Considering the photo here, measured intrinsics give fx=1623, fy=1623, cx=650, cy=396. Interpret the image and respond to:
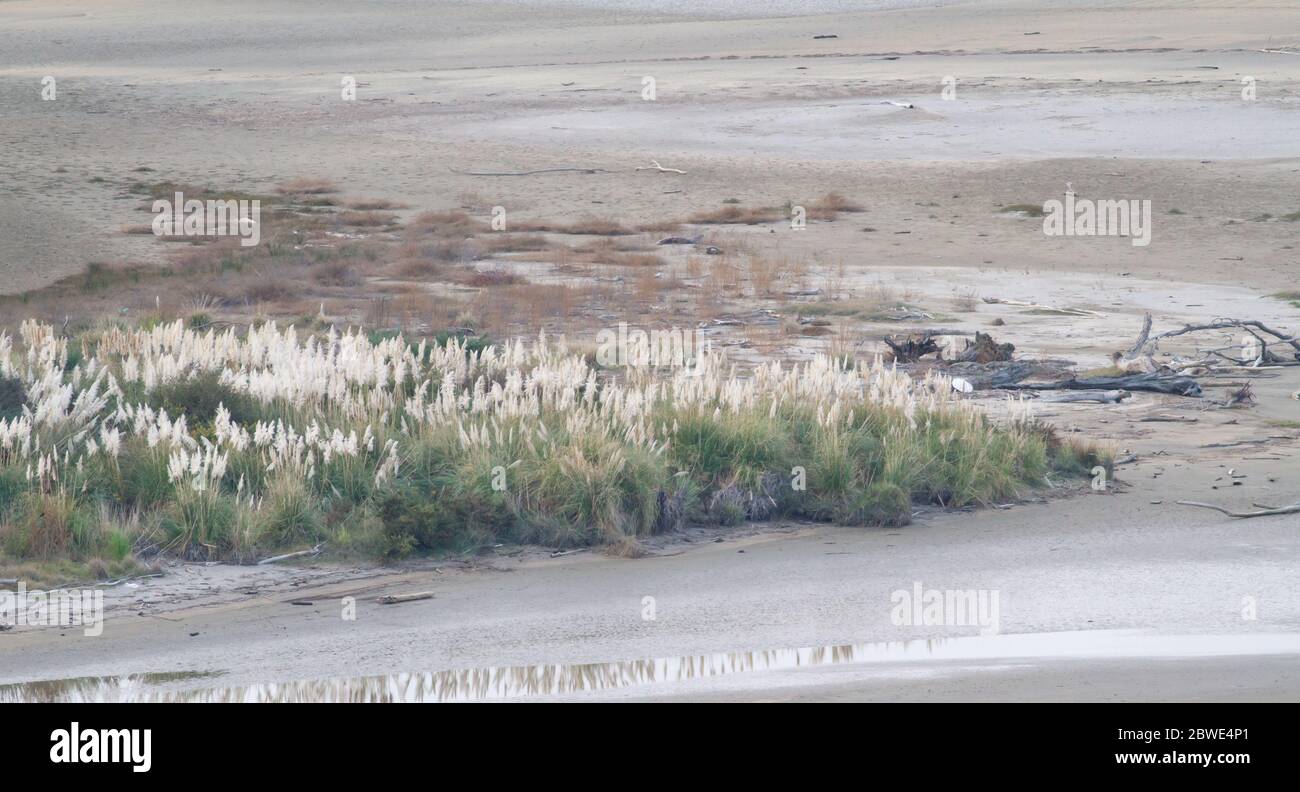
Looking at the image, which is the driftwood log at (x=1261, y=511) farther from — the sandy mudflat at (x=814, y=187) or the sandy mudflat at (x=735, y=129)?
the sandy mudflat at (x=735, y=129)

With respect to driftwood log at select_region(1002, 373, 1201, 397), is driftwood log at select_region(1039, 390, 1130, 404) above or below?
below

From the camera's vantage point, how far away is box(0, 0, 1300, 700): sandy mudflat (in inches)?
300

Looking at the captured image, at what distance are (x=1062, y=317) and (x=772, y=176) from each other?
611 inches

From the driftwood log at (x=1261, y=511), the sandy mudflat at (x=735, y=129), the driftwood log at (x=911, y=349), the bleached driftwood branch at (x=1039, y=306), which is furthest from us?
the sandy mudflat at (x=735, y=129)

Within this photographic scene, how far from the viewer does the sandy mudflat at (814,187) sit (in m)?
7.62

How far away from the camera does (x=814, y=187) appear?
31922mm

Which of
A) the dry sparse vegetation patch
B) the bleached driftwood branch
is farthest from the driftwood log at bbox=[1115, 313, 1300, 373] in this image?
the dry sparse vegetation patch

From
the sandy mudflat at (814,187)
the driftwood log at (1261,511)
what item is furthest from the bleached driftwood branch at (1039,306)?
the driftwood log at (1261,511)

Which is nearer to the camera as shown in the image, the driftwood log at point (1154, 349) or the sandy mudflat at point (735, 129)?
the driftwood log at point (1154, 349)

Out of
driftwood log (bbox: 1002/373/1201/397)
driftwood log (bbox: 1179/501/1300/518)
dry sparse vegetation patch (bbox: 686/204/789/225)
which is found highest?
dry sparse vegetation patch (bbox: 686/204/789/225)

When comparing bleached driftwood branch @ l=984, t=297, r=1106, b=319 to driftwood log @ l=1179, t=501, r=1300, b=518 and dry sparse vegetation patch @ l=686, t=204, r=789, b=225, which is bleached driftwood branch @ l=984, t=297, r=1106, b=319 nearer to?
dry sparse vegetation patch @ l=686, t=204, r=789, b=225

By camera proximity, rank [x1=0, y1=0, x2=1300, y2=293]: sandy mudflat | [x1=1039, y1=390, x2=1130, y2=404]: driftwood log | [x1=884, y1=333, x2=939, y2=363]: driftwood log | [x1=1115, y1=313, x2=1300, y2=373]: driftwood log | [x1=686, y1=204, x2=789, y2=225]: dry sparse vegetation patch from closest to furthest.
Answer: [x1=1039, y1=390, x2=1130, y2=404]: driftwood log → [x1=1115, y1=313, x2=1300, y2=373]: driftwood log → [x1=884, y1=333, x2=939, y2=363]: driftwood log → [x1=0, y1=0, x2=1300, y2=293]: sandy mudflat → [x1=686, y1=204, x2=789, y2=225]: dry sparse vegetation patch

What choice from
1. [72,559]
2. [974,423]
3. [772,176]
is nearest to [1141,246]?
[772,176]

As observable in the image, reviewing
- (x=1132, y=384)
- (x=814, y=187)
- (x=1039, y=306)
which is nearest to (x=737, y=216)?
(x=814, y=187)
